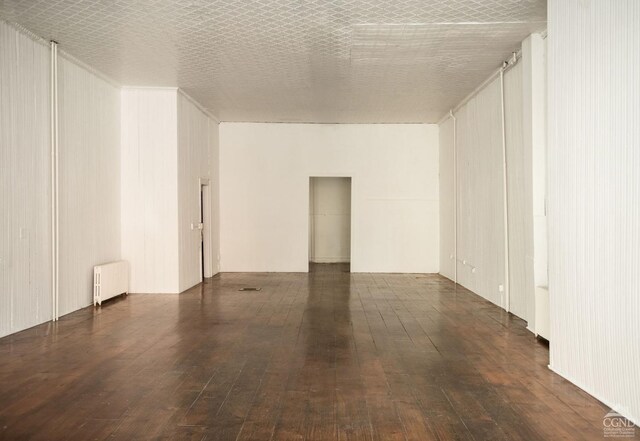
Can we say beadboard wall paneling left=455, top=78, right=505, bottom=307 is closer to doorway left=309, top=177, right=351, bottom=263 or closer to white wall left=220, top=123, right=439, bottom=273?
white wall left=220, top=123, right=439, bottom=273

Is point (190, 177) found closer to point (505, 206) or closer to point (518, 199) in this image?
point (505, 206)

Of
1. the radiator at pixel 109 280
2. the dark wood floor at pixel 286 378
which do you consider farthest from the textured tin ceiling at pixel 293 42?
the dark wood floor at pixel 286 378

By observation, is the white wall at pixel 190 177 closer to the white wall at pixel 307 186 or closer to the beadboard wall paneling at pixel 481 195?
the white wall at pixel 307 186

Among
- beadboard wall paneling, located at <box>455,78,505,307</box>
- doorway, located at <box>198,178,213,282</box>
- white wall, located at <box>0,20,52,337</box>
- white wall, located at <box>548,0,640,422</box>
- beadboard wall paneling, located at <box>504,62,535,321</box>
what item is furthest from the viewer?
doorway, located at <box>198,178,213,282</box>

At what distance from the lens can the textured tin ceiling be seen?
5.27 m

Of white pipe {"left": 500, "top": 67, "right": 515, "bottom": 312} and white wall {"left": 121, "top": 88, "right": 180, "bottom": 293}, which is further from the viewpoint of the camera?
white wall {"left": 121, "top": 88, "right": 180, "bottom": 293}

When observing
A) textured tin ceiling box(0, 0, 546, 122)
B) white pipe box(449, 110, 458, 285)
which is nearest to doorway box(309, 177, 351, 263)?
white pipe box(449, 110, 458, 285)

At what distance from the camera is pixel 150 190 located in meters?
8.64

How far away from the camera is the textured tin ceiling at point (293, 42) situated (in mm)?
5266

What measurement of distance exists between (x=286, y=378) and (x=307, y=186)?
801 centimetres

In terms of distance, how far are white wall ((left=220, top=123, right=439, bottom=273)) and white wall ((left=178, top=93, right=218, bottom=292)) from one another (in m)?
1.45

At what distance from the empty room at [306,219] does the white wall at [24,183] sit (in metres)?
0.03

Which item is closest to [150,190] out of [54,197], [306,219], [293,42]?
[54,197]

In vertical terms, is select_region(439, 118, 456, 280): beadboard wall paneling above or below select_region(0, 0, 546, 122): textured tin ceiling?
below
